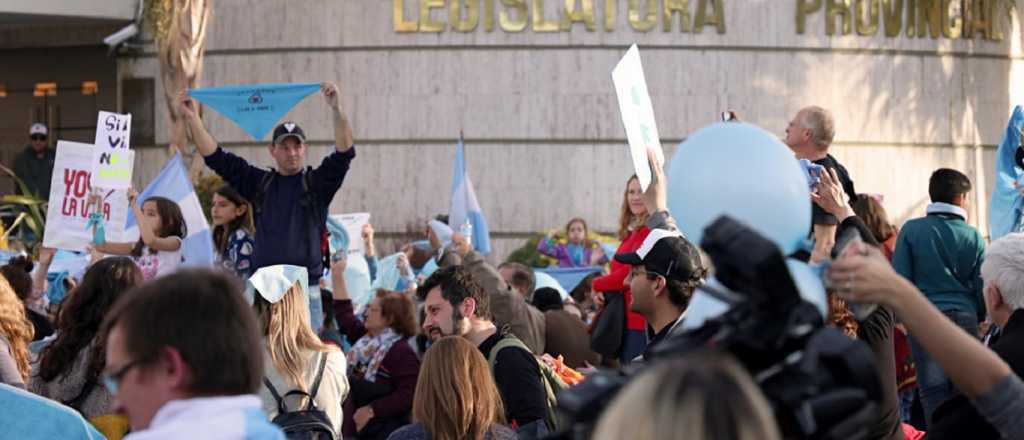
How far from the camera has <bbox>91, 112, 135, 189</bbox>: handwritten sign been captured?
1221cm

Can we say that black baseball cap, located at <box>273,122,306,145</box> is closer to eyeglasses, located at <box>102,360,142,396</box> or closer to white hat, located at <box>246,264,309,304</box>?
white hat, located at <box>246,264,309,304</box>

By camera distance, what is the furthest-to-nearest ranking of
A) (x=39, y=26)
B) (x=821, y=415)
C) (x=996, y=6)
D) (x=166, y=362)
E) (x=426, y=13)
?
1. (x=39, y=26)
2. (x=996, y=6)
3. (x=426, y=13)
4. (x=166, y=362)
5. (x=821, y=415)

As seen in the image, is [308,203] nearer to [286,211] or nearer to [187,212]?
[286,211]

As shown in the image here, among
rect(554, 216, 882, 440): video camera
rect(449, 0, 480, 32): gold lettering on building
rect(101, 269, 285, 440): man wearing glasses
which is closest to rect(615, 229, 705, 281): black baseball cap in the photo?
rect(101, 269, 285, 440): man wearing glasses

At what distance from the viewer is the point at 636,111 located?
23.4ft

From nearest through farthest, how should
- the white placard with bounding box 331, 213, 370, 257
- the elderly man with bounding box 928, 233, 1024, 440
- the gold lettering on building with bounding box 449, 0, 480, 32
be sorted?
the elderly man with bounding box 928, 233, 1024, 440 → the white placard with bounding box 331, 213, 370, 257 → the gold lettering on building with bounding box 449, 0, 480, 32

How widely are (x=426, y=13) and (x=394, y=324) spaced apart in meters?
12.2

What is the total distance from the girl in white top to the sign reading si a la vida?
11.1 metres

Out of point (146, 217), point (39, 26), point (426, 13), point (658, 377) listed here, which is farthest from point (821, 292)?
point (39, 26)

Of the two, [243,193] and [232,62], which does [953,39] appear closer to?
[232,62]

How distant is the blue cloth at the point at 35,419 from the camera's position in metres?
4.52

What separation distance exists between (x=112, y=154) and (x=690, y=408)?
10540mm

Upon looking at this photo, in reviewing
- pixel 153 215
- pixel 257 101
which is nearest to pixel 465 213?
pixel 257 101

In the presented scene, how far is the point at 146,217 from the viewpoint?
10.3 meters
